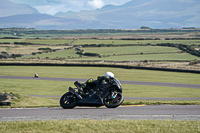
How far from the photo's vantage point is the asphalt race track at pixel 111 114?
543 inches

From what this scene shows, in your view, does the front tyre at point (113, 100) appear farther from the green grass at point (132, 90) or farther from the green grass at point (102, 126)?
the green grass at point (132, 90)

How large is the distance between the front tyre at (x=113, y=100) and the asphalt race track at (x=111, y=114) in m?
0.28

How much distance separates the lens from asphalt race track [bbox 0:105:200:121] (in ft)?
45.3

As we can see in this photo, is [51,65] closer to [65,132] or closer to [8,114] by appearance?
[8,114]

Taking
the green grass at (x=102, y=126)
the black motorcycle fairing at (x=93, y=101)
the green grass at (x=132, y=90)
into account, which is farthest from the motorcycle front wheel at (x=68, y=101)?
the green grass at (x=132, y=90)

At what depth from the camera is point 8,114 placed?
14.8 meters

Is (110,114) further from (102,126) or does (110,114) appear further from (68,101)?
(102,126)

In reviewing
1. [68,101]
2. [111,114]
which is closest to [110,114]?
[111,114]

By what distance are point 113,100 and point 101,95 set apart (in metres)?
0.75

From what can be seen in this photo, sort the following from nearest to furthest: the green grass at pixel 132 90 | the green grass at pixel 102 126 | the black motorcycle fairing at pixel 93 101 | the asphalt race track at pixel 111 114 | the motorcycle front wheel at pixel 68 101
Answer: the green grass at pixel 102 126
the asphalt race track at pixel 111 114
the black motorcycle fairing at pixel 93 101
the motorcycle front wheel at pixel 68 101
the green grass at pixel 132 90

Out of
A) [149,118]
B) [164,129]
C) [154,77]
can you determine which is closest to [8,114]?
[149,118]

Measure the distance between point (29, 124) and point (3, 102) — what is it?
7.62 metres

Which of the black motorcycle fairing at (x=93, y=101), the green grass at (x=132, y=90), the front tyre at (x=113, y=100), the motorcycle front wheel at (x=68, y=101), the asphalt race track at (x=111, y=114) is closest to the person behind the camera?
the asphalt race track at (x=111, y=114)

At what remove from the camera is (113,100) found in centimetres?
1589
